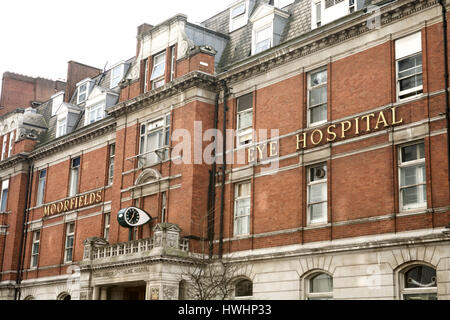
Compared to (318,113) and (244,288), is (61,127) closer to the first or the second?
(244,288)

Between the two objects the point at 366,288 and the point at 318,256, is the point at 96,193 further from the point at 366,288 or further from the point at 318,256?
the point at 366,288

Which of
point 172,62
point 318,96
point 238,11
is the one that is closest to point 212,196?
point 318,96

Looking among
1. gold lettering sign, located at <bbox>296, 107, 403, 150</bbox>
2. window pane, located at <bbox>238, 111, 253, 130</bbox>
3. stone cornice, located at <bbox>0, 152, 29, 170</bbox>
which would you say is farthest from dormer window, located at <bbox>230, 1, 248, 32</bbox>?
stone cornice, located at <bbox>0, 152, 29, 170</bbox>

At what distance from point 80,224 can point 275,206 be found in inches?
643

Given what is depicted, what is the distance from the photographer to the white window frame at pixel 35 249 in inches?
1694

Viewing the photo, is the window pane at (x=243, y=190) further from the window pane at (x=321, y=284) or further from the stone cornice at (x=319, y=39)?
the window pane at (x=321, y=284)

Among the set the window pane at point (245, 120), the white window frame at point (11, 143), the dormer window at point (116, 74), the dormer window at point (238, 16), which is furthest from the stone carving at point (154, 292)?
the white window frame at point (11, 143)

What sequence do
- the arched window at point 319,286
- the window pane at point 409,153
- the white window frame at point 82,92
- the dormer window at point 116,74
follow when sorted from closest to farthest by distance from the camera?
the window pane at point 409,153, the arched window at point 319,286, the dormer window at point 116,74, the white window frame at point 82,92

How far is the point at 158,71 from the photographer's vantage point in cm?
3462

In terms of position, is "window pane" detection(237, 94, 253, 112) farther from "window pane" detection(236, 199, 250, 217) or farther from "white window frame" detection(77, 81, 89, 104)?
"white window frame" detection(77, 81, 89, 104)

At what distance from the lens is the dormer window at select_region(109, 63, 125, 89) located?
140ft

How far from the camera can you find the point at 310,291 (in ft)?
83.8

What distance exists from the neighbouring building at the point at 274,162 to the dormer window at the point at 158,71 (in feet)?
0.35
